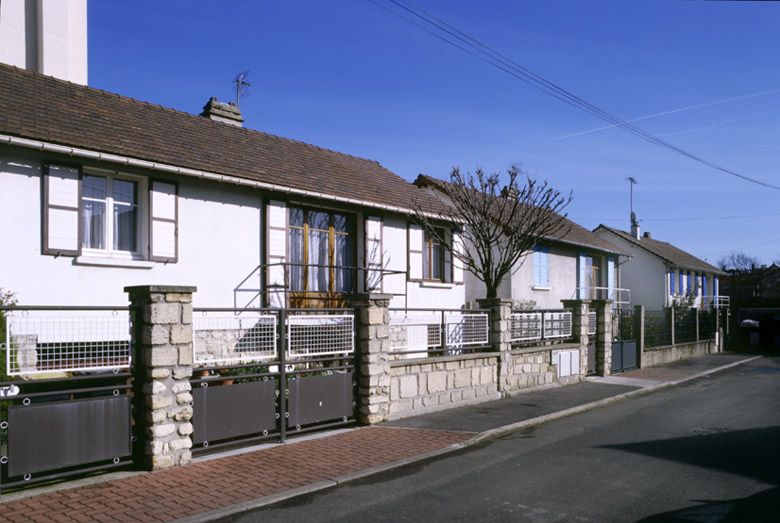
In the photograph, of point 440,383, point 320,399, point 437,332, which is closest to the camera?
point 320,399

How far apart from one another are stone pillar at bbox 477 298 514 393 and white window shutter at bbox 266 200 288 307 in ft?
14.2

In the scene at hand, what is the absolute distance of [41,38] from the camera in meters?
17.0

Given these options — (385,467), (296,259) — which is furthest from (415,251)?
(385,467)

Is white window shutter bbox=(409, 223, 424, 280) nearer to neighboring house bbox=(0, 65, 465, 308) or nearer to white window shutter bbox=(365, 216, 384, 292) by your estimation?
neighboring house bbox=(0, 65, 465, 308)

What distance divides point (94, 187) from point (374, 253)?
285 inches

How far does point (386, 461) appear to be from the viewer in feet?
27.5

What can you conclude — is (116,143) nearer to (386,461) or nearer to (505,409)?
(386,461)

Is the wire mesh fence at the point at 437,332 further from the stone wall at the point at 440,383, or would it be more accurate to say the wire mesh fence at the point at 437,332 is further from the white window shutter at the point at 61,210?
the white window shutter at the point at 61,210

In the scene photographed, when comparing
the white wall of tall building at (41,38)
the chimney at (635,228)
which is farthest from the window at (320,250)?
the chimney at (635,228)

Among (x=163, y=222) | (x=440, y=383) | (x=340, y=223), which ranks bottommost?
(x=440, y=383)

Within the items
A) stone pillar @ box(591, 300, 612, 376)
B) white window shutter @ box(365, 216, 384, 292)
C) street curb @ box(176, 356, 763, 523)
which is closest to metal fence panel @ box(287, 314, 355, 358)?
street curb @ box(176, 356, 763, 523)

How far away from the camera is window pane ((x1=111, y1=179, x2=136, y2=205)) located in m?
12.3

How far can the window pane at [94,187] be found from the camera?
11.7 metres

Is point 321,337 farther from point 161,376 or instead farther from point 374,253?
point 374,253
